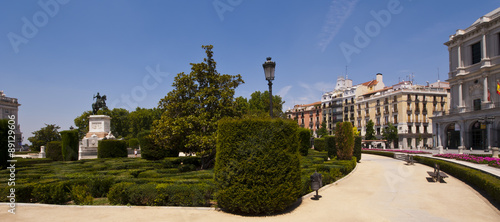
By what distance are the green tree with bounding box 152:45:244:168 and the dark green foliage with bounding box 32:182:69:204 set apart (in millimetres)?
6410

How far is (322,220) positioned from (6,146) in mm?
17087

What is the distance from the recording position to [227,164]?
25.8ft

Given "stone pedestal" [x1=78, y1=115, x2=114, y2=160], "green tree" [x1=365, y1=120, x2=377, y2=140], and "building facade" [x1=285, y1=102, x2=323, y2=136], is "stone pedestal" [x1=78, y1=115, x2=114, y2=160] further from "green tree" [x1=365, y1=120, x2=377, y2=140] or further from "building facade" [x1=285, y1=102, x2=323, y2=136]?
"building facade" [x1=285, y1=102, x2=323, y2=136]

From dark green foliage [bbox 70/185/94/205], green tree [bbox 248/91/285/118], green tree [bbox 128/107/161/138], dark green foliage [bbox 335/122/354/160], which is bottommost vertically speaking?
dark green foliage [bbox 70/185/94/205]

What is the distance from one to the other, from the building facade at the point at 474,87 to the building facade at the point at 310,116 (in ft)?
147

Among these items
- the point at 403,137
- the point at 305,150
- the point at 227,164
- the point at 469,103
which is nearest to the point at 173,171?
the point at 227,164

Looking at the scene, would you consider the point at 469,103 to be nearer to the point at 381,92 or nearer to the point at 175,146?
the point at 381,92

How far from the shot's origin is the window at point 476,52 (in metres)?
41.0

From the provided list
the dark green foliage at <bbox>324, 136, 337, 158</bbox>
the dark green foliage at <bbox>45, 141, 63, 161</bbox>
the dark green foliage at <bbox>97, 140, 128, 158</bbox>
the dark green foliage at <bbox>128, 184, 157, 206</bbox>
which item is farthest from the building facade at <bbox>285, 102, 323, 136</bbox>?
the dark green foliage at <bbox>128, 184, 157, 206</bbox>

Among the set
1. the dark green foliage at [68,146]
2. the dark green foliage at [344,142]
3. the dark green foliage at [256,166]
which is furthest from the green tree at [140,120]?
the dark green foliage at [256,166]

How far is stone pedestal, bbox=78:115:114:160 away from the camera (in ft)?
102

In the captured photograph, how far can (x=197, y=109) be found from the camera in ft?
51.5

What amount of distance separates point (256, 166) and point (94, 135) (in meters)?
30.0

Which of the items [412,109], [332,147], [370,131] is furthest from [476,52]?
[332,147]
